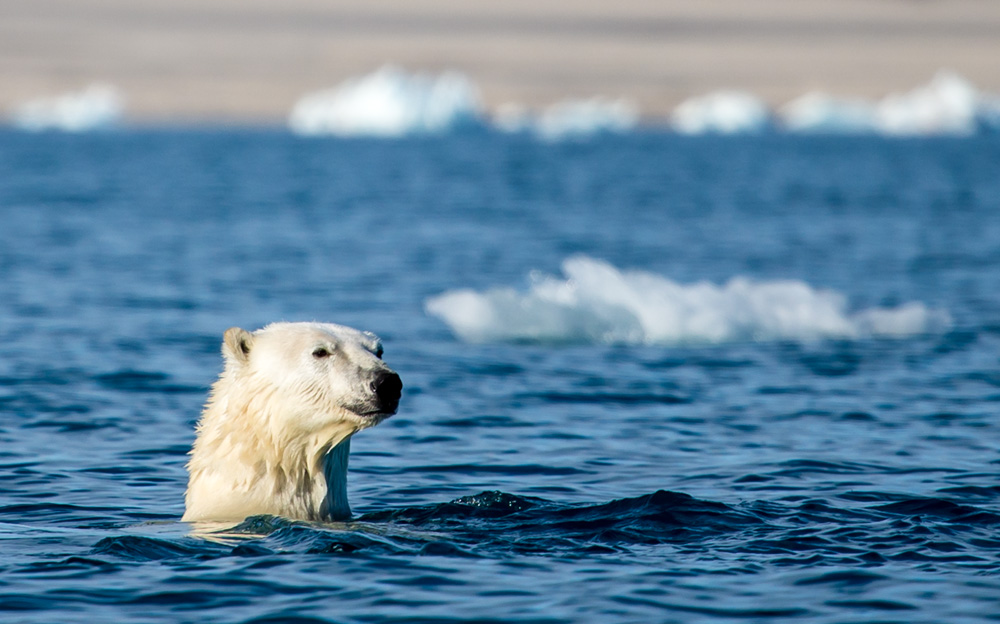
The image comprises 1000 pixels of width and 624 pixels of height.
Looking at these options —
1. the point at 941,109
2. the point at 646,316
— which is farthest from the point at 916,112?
the point at 646,316

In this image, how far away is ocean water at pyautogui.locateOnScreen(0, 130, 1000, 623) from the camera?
23.0ft

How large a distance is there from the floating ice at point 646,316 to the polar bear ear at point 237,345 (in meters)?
9.86

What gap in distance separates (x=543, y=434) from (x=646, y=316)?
20.5 ft

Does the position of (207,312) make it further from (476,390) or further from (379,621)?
(379,621)

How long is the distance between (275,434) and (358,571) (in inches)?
43.0

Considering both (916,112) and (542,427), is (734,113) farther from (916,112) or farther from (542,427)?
(542,427)

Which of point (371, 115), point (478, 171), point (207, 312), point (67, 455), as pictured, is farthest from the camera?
point (371, 115)

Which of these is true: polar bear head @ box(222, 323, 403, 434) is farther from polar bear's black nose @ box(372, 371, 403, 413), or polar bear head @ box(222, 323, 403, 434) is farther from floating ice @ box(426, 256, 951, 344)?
floating ice @ box(426, 256, 951, 344)

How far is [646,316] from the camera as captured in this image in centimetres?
1814

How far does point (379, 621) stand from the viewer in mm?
6434

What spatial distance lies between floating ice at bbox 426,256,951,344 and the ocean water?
0.04 meters

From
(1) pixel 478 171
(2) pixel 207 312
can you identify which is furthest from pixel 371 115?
(2) pixel 207 312

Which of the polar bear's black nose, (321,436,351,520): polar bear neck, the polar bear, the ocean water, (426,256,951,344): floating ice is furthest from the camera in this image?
(426,256,951,344): floating ice

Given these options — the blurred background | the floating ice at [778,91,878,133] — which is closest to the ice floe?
the floating ice at [778,91,878,133]
